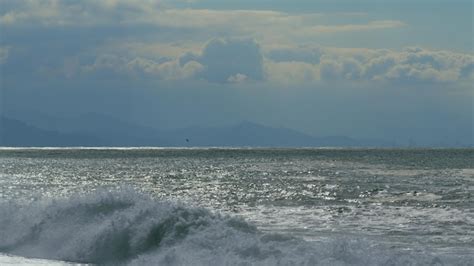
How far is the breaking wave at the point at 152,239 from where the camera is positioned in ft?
85.9

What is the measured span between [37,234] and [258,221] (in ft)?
37.1

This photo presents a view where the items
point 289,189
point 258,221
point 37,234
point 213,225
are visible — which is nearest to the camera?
point 213,225

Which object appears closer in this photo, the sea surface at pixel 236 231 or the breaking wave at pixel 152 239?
the breaking wave at pixel 152 239

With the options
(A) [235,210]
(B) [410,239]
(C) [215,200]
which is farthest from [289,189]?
(B) [410,239]

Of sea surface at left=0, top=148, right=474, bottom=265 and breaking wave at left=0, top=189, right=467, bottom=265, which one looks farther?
sea surface at left=0, top=148, right=474, bottom=265

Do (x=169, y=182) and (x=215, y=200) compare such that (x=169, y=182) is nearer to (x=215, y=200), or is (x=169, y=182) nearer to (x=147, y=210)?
(x=215, y=200)

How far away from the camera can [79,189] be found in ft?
221

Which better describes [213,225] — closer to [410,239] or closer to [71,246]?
[71,246]

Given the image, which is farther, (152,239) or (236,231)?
(152,239)

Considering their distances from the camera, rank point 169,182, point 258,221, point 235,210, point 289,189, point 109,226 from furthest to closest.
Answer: point 169,182, point 289,189, point 235,210, point 258,221, point 109,226

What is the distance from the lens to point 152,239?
30266mm

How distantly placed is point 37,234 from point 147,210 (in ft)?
17.4

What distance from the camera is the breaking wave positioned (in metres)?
26.2

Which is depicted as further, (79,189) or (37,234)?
(79,189)
